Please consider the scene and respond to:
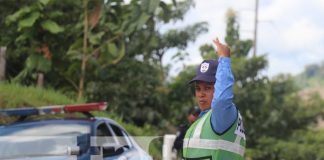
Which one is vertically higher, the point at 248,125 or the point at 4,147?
the point at 4,147

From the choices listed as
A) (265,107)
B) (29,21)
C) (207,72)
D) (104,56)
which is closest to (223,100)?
(207,72)

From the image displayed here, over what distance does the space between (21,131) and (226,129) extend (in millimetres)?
4031

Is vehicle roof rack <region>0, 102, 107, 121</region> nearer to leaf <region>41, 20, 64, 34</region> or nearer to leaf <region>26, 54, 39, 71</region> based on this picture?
leaf <region>41, 20, 64, 34</region>

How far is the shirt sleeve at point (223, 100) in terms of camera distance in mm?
3119

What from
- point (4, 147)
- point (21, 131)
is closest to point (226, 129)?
point (4, 147)

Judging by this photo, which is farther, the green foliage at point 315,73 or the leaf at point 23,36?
the green foliage at point 315,73

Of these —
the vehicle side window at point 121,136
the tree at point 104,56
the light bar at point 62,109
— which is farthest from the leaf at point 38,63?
the light bar at point 62,109

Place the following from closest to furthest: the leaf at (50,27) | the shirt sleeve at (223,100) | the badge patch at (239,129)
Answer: the shirt sleeve at (223,100)
the badge patch at (239,129)
the leaf at (50,27)

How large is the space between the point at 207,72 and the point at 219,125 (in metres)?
0.36

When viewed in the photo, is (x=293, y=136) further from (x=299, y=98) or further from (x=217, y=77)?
Answer: (x=217, y=77)

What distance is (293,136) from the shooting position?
29.0 meters

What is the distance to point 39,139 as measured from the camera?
20.7 feet

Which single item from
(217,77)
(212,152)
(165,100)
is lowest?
(165,100)

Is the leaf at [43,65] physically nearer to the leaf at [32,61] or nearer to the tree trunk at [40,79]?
the leaf at [32,61]
